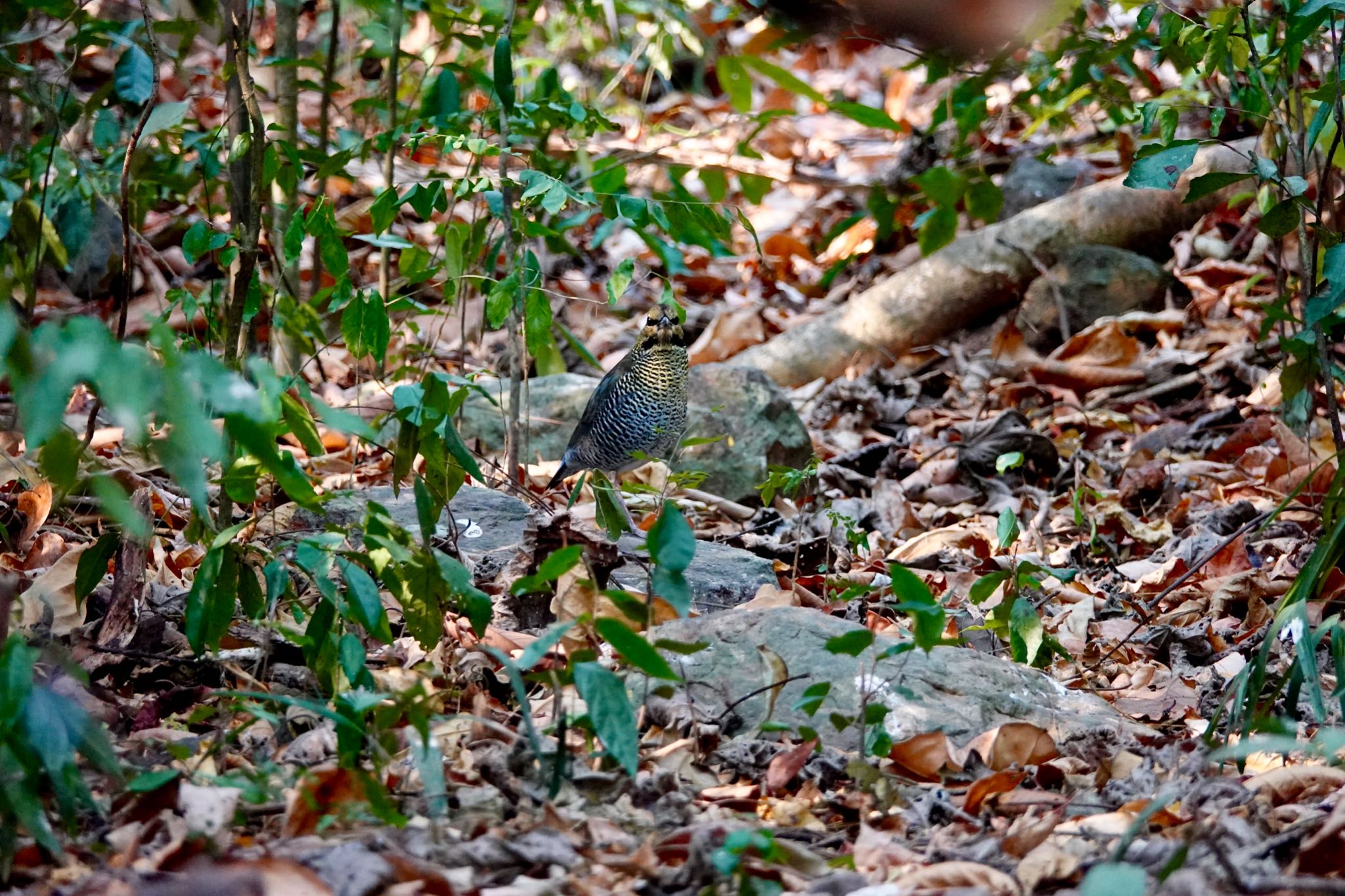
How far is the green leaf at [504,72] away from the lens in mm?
3723

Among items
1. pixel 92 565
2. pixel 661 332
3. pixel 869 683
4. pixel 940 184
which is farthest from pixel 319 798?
pixel 940 184

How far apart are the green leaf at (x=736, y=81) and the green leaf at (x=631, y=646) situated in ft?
9.85

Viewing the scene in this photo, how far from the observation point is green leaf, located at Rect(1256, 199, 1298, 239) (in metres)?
2.97

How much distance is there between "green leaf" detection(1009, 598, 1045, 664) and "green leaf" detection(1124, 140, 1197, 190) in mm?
936

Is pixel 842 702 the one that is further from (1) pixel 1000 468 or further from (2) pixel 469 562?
(1) pixel 1000 468

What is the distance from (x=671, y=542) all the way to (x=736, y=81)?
10.2 ft

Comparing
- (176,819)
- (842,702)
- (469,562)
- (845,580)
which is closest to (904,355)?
(845,580)

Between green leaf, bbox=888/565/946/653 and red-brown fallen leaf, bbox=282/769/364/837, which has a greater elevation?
green leaf, bbox=888/565/946/653

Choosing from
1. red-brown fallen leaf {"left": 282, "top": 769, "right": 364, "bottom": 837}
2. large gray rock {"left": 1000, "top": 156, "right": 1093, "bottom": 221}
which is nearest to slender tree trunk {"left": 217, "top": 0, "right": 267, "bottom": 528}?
red-brown fallen leaf {"left": 282, "top": 769, "right": 364, "bottom": 837}

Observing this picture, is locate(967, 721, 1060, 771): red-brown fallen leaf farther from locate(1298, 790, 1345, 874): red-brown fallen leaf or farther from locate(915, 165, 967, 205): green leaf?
locate(915, 165, 967, 205): green leaf

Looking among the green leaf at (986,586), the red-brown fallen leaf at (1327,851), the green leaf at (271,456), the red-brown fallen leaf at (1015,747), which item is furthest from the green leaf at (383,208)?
the red-brown fallen leaf at (1327,851)

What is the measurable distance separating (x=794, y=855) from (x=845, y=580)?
1.66 metres

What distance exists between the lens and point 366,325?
10.5 ft

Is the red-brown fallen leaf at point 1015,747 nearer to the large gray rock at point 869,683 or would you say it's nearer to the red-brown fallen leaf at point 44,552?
the large gray rock at point 869,683
